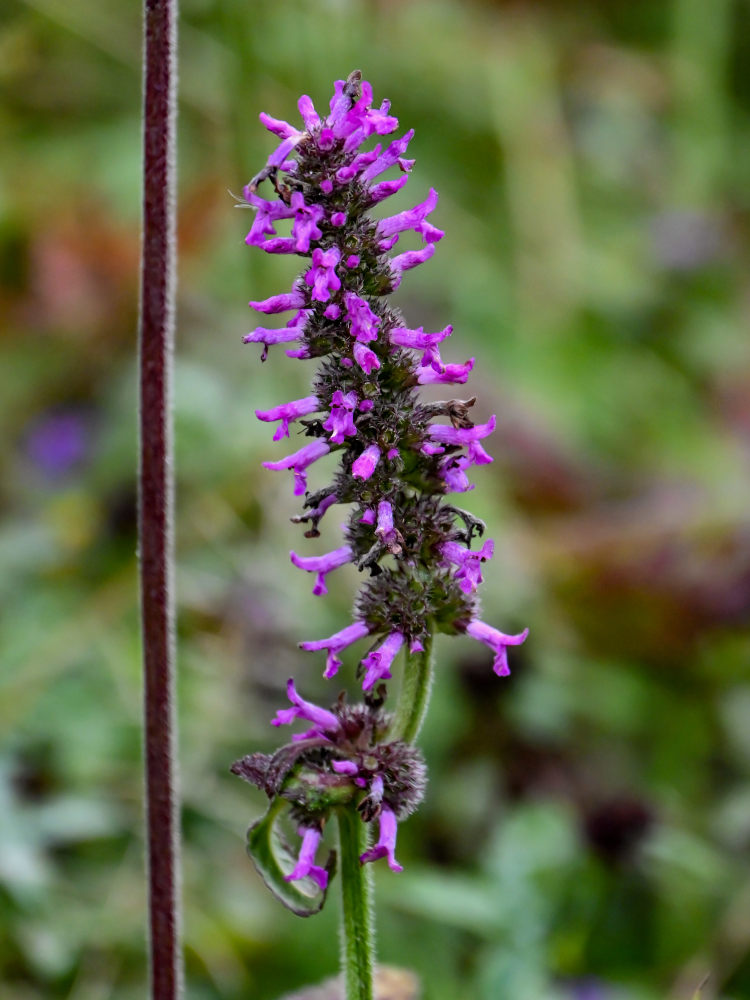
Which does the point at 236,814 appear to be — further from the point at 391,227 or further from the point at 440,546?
the point at 391,227

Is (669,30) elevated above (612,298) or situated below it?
above

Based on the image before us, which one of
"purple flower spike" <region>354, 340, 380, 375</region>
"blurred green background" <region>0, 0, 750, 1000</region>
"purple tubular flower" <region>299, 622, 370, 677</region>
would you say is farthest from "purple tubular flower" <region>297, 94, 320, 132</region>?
"blurred green background" <region>0, 0, 750, 1000</region>

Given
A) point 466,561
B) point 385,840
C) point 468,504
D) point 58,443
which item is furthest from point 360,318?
point 58,443

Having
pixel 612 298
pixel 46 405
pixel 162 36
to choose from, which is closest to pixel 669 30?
pixel 612 298

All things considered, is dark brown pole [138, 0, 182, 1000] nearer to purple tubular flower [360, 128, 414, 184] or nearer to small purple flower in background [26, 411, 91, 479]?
purple tubular flower [360, 128, 414, 184]

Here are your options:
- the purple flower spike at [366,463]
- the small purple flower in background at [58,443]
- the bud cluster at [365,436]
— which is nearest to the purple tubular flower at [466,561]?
the bud cluster at [365,436]

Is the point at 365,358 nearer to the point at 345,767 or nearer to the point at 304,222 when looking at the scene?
the point at 304,222

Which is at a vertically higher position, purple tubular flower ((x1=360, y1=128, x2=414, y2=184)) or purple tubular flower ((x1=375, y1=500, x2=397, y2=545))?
purple tubular flower ((x1=360, y1=128, x2=414, y2=184))
